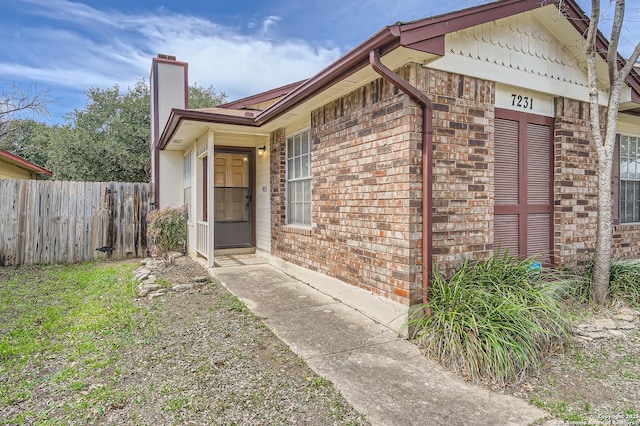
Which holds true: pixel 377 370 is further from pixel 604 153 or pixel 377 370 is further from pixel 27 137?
pixel 27 137

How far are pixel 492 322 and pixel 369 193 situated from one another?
193 cm

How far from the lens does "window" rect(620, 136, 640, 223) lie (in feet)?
20.9

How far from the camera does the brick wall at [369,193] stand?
12.4 feet

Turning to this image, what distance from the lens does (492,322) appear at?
10.4 ft

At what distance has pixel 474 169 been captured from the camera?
4156 mm

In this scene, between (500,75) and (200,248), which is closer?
(500,75)

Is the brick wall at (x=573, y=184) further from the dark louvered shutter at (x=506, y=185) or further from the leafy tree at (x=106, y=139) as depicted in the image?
the leafy tree at (x=106, y=139)

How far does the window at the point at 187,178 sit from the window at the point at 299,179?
2846 mm

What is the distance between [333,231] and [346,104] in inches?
68.9

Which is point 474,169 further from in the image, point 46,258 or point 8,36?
point 8,36

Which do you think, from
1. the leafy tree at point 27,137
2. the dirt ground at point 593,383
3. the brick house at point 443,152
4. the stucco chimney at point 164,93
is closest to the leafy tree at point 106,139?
the leafy tree at point 27,137

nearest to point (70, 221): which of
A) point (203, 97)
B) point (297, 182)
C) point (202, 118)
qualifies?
point (202, 118)

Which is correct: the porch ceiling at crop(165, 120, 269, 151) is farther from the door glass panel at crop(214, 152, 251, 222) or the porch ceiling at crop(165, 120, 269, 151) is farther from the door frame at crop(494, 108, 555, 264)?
the door frame at crop(494, 108, 555, 264)

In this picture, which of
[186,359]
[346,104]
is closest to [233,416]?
[186,359]
